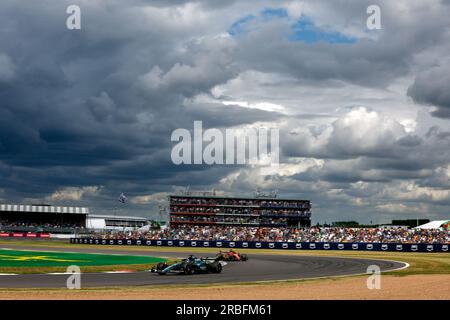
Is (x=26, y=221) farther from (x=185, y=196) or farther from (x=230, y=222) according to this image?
(x=230, y=222)

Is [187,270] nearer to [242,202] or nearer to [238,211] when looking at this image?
[238,211]

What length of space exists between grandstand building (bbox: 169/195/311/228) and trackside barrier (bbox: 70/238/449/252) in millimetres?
50152

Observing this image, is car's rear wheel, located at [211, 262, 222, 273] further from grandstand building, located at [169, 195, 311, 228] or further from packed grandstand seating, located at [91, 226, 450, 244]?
grandstand building, located at [169, 195, 311, 228]

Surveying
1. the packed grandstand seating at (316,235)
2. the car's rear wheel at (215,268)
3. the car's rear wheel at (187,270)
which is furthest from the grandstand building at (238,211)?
the car's rear wheel at (187,270)

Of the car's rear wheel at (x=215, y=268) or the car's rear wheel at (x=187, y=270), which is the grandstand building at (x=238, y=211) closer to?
the car's rear wheel at (x=215, y=268)

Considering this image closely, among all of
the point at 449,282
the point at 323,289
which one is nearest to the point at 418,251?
the point at 449,282

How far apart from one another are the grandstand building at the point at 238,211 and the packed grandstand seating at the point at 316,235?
144ft

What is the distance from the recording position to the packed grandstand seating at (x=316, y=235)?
72250 mm

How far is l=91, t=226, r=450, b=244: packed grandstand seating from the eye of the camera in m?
72.2

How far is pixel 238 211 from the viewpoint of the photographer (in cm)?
14462

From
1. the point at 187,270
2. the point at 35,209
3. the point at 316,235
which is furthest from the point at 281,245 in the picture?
the point at 35,209

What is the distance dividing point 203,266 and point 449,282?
12.9 metres

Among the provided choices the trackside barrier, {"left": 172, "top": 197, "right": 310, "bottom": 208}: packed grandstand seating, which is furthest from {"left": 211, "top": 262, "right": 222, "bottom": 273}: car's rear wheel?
{"left": 172, "top": 197, "right": 310, "bottom": 208}: packed grandstand seating

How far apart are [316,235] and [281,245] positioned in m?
5.87
